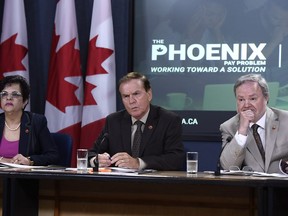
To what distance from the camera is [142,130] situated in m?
4.10

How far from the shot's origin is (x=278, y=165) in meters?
3.73

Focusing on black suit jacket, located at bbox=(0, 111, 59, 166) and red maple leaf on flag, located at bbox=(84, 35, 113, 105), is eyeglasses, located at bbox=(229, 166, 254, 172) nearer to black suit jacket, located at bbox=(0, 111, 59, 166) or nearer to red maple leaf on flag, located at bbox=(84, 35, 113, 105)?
black suit jacket, located at bbox=(0, 111, 59, 166)

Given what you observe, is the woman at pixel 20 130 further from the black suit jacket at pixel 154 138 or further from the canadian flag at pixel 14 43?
the canadian flag at pixel 14 43

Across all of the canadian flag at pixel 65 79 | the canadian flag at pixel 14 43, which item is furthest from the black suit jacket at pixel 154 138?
the canadian flag at pixel 14 43

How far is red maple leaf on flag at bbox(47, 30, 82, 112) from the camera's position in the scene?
5188 millimetres

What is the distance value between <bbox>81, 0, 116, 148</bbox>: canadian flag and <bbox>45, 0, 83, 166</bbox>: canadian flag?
0.09 metres

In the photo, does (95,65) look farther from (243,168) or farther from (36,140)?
(243,168)

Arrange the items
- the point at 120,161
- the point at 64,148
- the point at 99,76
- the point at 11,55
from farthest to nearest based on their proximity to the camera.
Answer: the point at 11,55
the point at 99,76
the point at 64,148
the point at 120,161

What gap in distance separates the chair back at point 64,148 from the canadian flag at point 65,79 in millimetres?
802

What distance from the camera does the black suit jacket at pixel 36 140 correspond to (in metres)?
4.24

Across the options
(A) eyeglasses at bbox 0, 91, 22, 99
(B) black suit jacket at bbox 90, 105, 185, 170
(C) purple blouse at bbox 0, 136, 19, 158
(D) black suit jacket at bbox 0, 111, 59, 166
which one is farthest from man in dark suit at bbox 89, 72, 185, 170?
(A) eyeglasses at bbox 0, 91, 22, 99

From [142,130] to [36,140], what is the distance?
776 millimetres

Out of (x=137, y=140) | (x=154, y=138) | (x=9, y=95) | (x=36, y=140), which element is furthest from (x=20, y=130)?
(x=154, y=138)

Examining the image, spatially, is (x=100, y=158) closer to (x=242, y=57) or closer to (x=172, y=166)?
(x=172, y=166)
